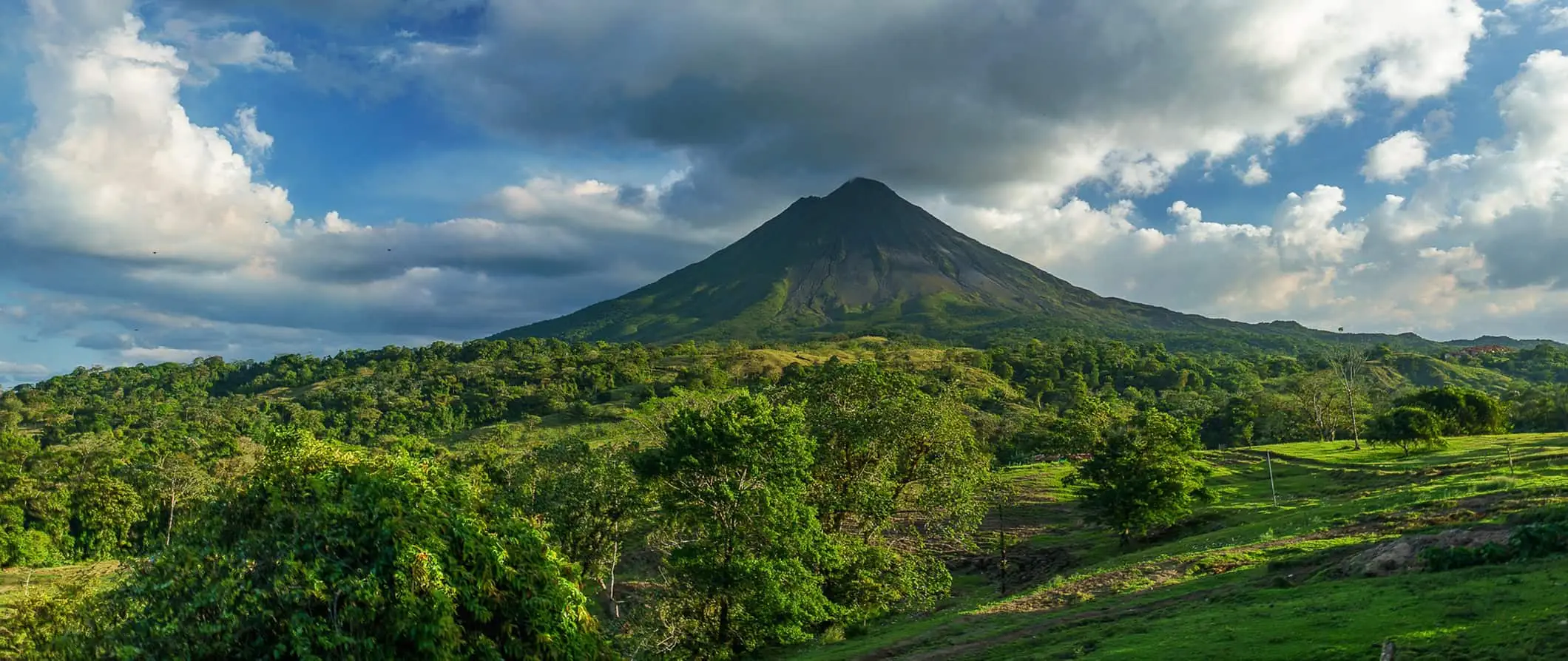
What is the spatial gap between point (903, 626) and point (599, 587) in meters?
20.3

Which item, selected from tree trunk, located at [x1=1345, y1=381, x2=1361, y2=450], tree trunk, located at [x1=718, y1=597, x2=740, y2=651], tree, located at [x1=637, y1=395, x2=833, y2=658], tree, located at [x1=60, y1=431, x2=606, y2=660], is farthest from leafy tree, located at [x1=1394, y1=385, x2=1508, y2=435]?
tree, located at [x1=60, y1=431, x2=606, y2=660]

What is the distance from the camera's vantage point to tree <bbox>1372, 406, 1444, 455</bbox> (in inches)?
2036

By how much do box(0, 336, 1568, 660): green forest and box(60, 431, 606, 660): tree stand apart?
0.12 feet

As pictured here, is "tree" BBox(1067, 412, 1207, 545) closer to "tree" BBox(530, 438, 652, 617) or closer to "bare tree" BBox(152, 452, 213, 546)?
"tree" BBox(530, 438, 652, 617)

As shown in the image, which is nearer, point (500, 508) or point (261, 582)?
point (261, 582)

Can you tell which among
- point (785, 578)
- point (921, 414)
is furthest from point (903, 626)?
point (921, 414)

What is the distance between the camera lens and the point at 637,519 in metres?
33.0

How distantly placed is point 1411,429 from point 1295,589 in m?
46.0

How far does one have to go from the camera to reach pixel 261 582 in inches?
354

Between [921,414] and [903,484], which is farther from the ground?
[921,414]

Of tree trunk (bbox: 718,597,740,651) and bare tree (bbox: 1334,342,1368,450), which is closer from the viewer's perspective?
tree trunk (bbox: 718,597,740,651)

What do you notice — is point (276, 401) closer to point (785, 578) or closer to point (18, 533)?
point (18, 533)

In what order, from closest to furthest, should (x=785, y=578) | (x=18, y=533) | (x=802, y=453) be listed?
(x=785, y=578)
(x=802, y=453)
(x=18, y=533)

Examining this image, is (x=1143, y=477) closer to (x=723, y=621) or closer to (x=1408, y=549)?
(x=1408, y=549)
